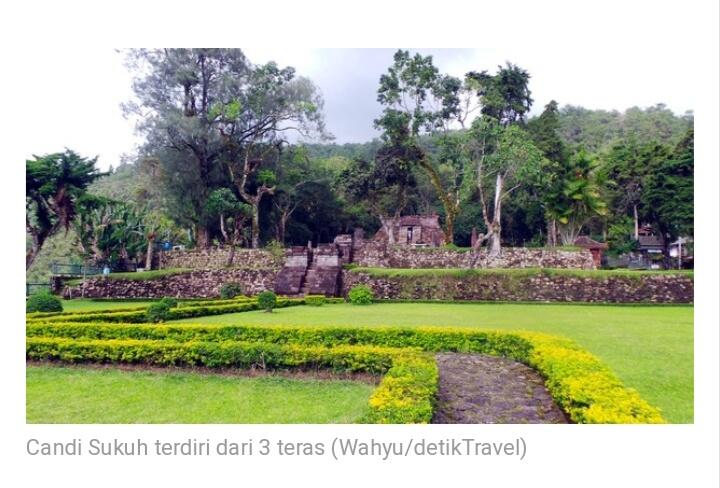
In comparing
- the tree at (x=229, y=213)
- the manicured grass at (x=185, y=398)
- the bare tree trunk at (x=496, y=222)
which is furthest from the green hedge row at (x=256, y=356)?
the bare tree trunk at (x=496, y=222)

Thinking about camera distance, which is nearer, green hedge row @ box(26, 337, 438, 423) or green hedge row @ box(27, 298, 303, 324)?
green hedge row @ box(26, 337, 438, 423)

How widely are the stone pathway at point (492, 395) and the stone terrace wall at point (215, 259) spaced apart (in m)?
15.3

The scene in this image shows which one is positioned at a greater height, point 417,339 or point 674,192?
point 674,192

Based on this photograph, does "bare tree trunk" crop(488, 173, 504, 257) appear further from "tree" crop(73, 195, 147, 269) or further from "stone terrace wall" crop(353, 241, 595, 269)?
"tree" crop(73, 195, 147, 269)

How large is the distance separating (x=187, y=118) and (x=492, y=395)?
1948 cm

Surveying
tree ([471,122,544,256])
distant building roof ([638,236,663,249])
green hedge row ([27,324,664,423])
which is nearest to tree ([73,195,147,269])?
green hedge row ([27,324,664,423])

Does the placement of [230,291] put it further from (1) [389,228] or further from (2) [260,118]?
(1) [389,228]

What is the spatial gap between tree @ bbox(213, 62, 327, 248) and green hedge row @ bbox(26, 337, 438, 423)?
15.8 m

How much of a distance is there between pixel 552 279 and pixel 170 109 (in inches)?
668

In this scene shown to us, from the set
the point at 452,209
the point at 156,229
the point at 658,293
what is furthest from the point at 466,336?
the point at 156,229

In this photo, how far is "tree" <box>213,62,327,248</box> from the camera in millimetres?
22266

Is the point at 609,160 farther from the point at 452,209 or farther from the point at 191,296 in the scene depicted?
the point at 191,296

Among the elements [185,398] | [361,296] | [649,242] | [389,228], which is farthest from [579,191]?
[185,398]

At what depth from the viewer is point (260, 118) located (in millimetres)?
23016
